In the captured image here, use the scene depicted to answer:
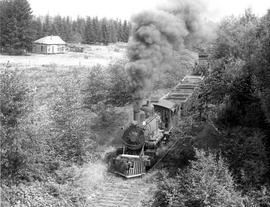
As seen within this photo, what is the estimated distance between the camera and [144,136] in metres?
13.8

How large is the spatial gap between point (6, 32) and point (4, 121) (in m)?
40.7

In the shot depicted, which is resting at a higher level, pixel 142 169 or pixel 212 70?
pixel 212 70

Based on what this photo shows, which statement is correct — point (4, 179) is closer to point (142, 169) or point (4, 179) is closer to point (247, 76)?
point (142, 169)

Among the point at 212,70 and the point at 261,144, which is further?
the point at 212,70

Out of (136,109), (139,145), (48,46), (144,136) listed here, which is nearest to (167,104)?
(136,109)

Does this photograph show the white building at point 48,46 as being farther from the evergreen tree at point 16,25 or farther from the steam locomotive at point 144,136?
the steam locomotive at point 144,136

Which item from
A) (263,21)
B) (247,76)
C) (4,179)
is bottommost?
(4,179)

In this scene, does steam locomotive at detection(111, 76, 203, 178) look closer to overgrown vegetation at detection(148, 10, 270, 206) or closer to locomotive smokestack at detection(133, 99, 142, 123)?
locomotive smokestack at detection(133, 99, 142, 123)

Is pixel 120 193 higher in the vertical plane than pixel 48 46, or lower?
lower

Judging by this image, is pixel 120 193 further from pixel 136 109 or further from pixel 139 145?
pixel 136 109

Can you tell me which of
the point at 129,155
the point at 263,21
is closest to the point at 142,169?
the point at 129,155

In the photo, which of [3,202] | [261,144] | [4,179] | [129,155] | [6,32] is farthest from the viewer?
[6,32]

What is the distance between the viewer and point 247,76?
43.0ft

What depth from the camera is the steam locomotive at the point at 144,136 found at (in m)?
13.5
